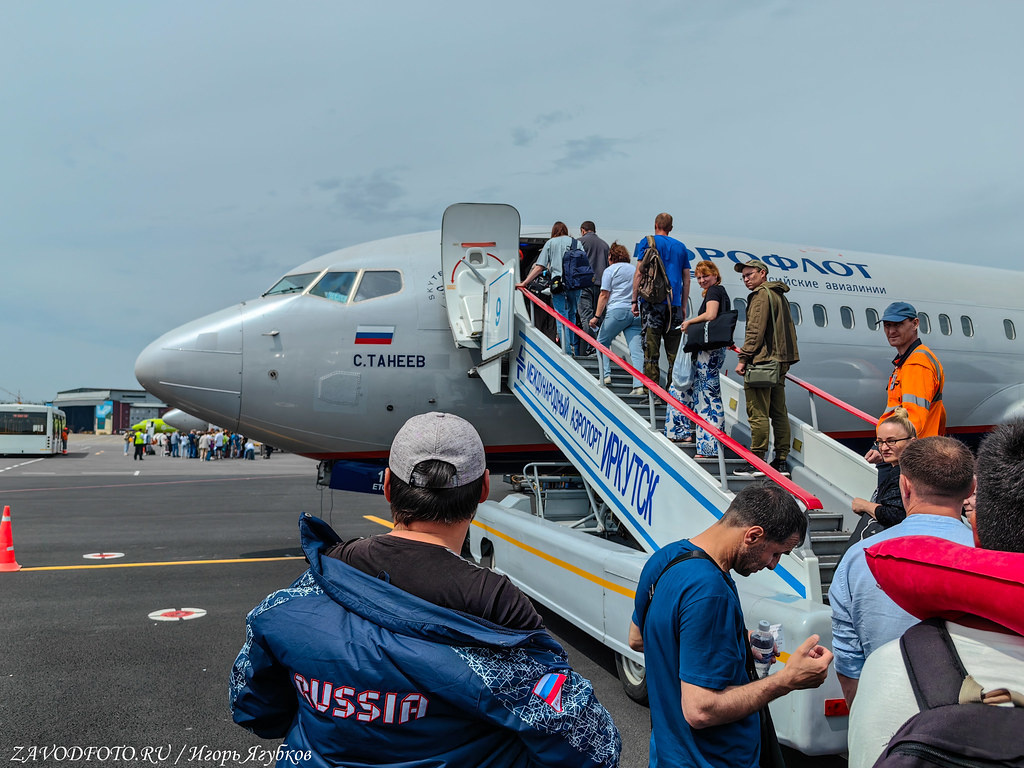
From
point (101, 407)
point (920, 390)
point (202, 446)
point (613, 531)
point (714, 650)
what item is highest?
point (920, 390)

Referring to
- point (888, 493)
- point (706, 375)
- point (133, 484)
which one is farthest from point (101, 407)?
point (888, 493)

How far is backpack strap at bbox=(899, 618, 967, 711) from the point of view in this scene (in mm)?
1112

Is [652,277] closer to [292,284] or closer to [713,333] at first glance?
[713,333]

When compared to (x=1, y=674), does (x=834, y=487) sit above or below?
above

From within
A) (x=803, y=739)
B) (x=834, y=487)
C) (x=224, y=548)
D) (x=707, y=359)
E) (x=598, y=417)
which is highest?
(x=707, y=359)

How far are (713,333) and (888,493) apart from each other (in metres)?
2.45

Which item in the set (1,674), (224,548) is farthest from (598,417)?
(224,548)

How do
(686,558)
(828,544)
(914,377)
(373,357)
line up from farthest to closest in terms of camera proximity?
1. (373,357)
2. (828,544)
3. (914,377)
4. (686,558)

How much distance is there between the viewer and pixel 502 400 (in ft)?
29.9

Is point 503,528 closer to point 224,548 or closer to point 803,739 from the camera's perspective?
point 803,739

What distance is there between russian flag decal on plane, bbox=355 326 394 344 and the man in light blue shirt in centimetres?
667

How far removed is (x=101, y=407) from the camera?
113062 millimetres

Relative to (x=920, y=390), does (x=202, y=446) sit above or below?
below

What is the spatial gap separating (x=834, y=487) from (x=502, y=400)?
13.0ft
